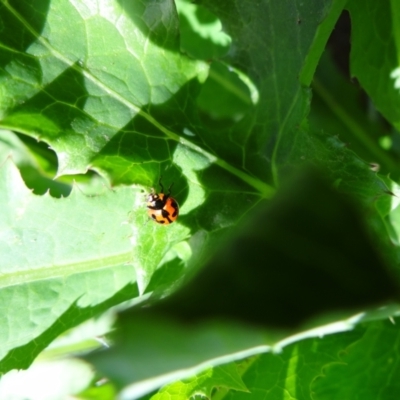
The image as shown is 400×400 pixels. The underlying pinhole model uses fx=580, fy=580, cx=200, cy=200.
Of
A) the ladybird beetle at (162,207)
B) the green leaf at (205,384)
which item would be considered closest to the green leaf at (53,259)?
the ladybird beetle at (162,207)

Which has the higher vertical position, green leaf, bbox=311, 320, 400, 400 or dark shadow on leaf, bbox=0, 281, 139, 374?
dark shadow on leaf, bbox=0, 281, 139, 374

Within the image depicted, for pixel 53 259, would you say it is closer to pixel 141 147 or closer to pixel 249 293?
pixel 141 147

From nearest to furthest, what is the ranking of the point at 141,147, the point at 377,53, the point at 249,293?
the point at 249,293 → the point at 141,147 → the point at 377,53

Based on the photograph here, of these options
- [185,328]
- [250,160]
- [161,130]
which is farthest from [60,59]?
[185,328]

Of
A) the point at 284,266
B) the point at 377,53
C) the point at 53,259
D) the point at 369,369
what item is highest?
the point at 377,53

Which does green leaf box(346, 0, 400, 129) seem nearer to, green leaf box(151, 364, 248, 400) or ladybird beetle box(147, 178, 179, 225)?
ladybird beetle box(147, 178, 179, 225)

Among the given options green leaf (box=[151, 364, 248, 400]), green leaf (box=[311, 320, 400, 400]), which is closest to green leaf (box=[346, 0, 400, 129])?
green leaf (box=[311, 320, 400, 400])

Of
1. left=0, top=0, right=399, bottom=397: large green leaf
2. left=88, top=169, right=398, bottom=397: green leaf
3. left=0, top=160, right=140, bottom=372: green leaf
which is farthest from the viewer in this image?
left=0, top=160, right=140, bottom=372: green leaf

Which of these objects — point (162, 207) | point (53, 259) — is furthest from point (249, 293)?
point (53, 259)

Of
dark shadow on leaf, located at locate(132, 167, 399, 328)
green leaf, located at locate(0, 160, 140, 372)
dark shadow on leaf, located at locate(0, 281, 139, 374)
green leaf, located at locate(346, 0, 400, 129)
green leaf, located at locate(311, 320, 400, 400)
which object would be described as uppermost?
green leaf, located at locate(346, 0, 400, 129)
